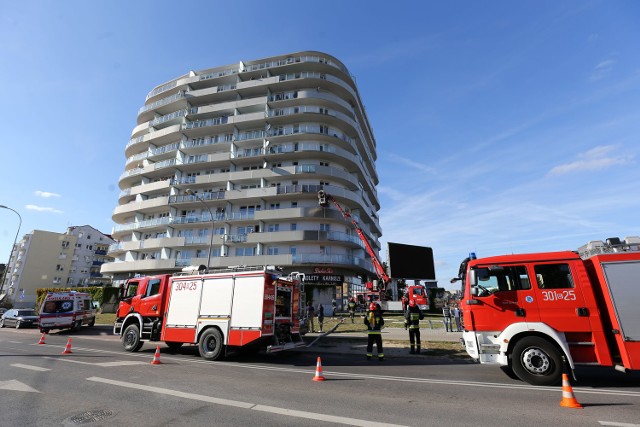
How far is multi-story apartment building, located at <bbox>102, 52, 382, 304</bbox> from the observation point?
40094 millimetres

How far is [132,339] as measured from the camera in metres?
12.7

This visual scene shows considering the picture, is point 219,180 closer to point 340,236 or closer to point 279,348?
point 340,236

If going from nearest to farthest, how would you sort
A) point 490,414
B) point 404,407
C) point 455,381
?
point 490,414, point 404,407, point 455,381

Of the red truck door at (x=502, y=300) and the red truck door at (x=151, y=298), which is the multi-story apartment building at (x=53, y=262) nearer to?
the red truck door at (x=151, y=298)

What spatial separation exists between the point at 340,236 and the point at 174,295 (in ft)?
92.9

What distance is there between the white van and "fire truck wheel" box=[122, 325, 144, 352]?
11568 millimetres

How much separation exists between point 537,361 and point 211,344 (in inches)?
369

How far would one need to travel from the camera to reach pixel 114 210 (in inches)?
2031

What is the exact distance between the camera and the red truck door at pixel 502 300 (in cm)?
744

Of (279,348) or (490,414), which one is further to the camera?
(279,348)

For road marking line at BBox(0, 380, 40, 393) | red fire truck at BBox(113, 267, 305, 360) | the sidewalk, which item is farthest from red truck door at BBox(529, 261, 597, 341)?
road marking line at BBox(0, 380, 40, 393)

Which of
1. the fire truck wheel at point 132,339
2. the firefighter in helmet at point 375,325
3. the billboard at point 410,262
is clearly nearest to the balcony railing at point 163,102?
the billboard at point 410,262

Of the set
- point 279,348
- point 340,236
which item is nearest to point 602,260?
point 279,348

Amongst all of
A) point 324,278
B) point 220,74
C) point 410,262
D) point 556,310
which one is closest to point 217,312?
point 556,310
